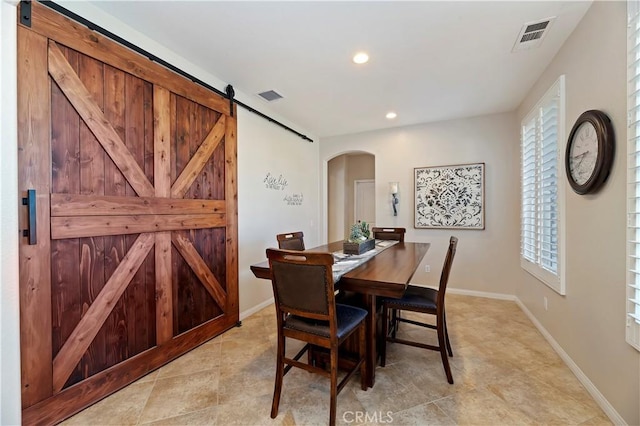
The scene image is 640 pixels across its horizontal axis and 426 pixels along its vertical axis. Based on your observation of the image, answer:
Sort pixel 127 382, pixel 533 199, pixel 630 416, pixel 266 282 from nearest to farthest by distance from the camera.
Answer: pixel 630 416
pixel 127 382
pixel 533 199
pixel 266 282

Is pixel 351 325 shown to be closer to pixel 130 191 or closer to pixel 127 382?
pixel 127 382

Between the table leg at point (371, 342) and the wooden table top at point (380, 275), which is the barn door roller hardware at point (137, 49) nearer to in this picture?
the wooden table top at point (380, 275)

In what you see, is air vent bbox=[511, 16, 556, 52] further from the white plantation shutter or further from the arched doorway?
the arched doorway

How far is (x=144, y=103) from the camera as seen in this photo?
2.21 m

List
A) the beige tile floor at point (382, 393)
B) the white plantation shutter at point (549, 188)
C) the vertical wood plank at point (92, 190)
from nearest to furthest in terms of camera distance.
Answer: the beige tile floor at point (382, 393) < the vertical wood plank at point (92, 190) < the white plantation shutter at point (549, 188)

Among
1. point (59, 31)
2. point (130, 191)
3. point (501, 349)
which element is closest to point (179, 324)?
point (130, 191)

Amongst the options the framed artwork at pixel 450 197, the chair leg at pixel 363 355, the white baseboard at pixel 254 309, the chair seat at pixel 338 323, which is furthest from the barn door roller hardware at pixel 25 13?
the framed artwork at pixel 450 197

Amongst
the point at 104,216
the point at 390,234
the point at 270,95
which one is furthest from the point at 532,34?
the point at 104,216

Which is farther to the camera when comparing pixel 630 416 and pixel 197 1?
pixel 197 1

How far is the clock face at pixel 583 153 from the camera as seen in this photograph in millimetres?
1856

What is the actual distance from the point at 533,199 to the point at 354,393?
9.46 ft

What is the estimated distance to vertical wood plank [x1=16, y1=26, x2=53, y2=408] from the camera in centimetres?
155

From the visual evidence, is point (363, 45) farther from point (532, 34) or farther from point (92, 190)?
point (92, 190)

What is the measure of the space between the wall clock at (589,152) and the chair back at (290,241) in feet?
8.06
